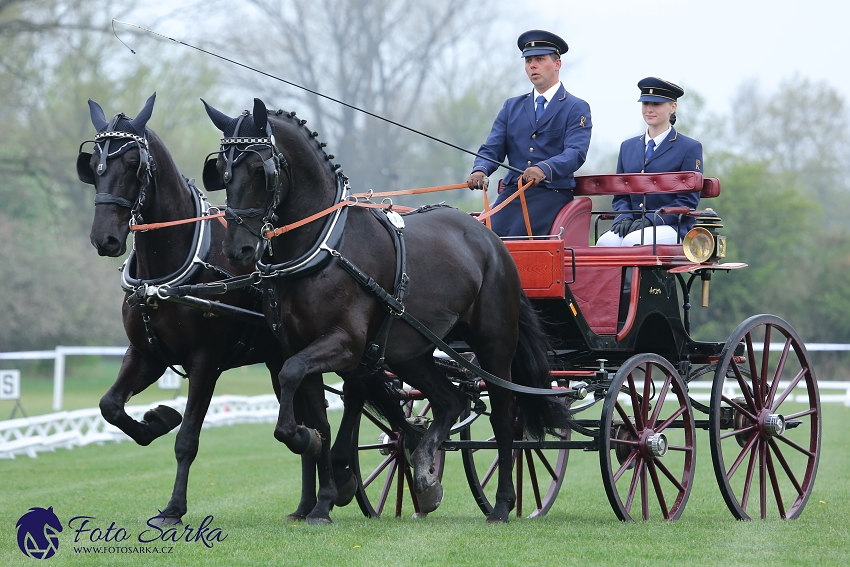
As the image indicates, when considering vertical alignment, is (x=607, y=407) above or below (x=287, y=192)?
below

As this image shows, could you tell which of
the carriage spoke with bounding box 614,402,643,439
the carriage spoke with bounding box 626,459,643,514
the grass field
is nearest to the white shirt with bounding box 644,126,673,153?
the carriage spoke with bounding box 614,402,643,439

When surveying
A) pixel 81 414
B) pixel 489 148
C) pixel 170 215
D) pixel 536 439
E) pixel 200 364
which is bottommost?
pixel 81 414

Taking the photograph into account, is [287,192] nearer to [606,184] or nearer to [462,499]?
[606,184]

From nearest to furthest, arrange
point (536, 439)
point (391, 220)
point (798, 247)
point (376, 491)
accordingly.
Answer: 1. point (391, 220)
2. point (536, 439)
3. point (376, 491)
4. point (798, 247)

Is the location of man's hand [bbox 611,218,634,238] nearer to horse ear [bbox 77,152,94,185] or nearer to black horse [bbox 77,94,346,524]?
black horse [bbox 77,94,346,524]

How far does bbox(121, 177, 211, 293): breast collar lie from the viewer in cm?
668

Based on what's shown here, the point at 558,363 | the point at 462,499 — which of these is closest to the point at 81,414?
the point at 462,499

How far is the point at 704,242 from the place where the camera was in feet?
24.4

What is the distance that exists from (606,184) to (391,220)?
1761 millimetres

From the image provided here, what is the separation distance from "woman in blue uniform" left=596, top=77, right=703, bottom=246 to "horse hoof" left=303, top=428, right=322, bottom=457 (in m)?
2.75

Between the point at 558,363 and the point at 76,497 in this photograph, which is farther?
the point at 76,497

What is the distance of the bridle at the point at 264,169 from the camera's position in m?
5.87

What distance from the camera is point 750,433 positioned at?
304 inches

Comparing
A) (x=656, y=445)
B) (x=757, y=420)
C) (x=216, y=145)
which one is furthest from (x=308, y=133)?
(x=216, y=145)
